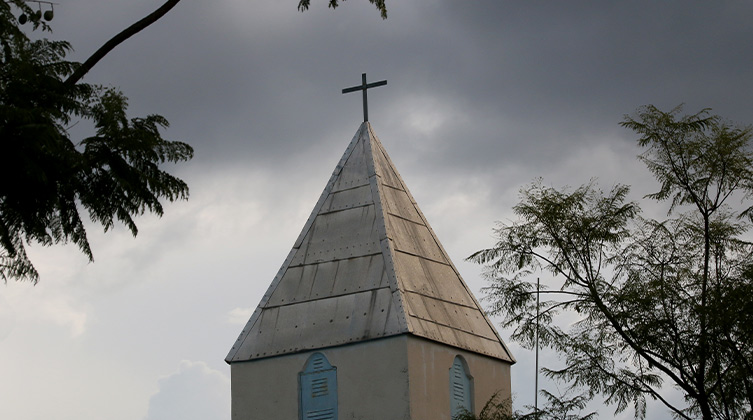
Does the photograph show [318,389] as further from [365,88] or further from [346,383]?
[365,88]

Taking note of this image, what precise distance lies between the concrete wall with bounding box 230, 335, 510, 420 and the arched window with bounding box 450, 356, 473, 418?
10 cm

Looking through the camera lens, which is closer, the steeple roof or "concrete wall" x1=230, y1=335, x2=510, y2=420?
"concrete wall" x1=230, y1=335, x2=510, y2=420

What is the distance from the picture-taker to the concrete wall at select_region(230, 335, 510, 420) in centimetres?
2522

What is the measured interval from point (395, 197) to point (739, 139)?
6.12m

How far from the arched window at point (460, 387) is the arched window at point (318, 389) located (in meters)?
2.01

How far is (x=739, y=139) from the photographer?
26.9 metres

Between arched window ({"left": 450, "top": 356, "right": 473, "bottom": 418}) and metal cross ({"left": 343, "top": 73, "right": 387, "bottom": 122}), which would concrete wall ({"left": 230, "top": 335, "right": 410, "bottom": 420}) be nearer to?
arched window ({"left": 450, "top": 356, "right": 473, "bottom": 418})

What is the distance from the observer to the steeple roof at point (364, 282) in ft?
85.6

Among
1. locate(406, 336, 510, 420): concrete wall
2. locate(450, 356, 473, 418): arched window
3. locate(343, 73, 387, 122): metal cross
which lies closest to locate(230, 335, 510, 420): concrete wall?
locate(406, 336, 510, 420): concrete wall

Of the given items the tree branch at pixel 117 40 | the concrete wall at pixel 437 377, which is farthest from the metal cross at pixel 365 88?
the tree branch at pixel 117 40

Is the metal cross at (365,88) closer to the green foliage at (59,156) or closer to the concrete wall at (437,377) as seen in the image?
the concrete wall at (437,377)

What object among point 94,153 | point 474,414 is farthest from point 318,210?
point 94,153

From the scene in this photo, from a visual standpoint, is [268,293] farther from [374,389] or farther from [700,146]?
[700,146]

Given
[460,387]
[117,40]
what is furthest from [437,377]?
[117,40]
